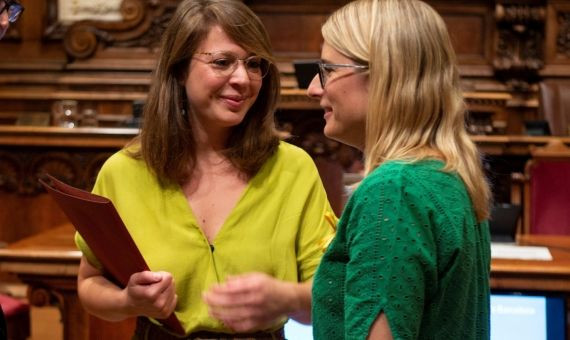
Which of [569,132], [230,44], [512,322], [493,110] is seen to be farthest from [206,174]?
[569,132]

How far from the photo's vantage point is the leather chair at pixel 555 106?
6.05 meters

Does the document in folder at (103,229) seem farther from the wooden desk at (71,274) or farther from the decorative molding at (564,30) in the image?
the decorative molding at (564,30)

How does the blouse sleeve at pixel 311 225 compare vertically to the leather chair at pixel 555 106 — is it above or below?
above

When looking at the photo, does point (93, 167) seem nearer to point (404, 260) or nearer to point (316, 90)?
point (316, 90)

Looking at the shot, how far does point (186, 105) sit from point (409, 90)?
94 centimetres

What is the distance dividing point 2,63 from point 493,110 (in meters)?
3.59

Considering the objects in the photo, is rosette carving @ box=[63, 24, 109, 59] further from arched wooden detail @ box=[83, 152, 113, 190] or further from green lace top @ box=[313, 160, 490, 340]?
green lace top @ box=[313, 160, 490, 340]

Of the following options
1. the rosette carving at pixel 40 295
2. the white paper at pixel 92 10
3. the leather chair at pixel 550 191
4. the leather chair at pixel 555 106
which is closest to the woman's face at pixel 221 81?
the rosette carving at pixel 40 295

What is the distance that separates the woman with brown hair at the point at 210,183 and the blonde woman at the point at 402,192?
57 centimetres

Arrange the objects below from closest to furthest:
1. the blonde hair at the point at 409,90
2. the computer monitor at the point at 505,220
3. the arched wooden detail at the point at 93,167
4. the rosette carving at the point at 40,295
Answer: the blonde hair at the point at 409,90 → the rosette carving at the point at 40,295 → the computer monitor at the point at 505,220 → the arched wooden detail at the point at 93,167

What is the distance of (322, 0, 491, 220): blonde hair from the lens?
4.54 feet

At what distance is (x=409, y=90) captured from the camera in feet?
4.56

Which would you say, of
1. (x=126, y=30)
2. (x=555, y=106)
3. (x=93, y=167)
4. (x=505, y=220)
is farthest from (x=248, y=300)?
(x=126, y=30)

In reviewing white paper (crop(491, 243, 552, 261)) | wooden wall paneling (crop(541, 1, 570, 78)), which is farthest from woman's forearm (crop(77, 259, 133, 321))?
wooden wall paneling (crop(541, 1, 570, 78))
